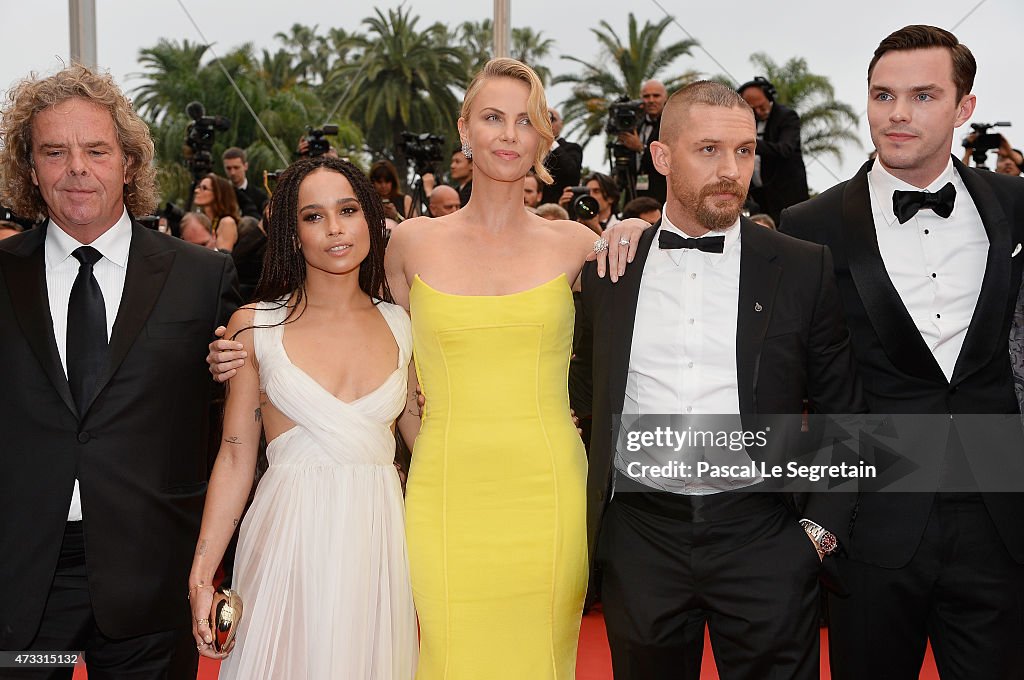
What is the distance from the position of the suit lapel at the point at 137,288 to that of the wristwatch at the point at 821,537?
175cm

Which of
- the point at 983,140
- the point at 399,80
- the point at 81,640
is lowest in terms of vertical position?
the point at 81,640

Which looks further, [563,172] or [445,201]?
[563,172]

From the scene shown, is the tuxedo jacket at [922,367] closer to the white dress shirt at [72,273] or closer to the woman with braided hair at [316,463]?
the woman with braided hair at [316,463]

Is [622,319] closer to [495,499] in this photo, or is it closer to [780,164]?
[495,499]

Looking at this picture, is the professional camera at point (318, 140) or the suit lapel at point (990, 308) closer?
the suit lapel at point (990, 308)

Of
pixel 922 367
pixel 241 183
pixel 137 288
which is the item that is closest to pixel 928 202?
pixel 922 367

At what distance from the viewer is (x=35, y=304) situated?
2545 millimetres

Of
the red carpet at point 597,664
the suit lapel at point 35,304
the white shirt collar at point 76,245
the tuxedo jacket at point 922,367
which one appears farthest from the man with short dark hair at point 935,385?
the suit lapel at point 35,304

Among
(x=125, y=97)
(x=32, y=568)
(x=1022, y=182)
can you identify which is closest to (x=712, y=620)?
(x=1022, y=182)

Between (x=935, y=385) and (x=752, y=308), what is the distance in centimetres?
54

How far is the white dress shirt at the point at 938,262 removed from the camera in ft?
8.76

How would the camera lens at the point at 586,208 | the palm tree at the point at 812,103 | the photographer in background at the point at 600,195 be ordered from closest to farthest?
the camera lens at the point at 586,208, the photographer in background at the point at 600,195, the palm tree at the point at 812,103

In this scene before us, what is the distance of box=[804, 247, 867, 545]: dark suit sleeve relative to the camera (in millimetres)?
2561

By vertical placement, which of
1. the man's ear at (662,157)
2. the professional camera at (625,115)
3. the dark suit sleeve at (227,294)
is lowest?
the dark suit sleeve at (227,294)
